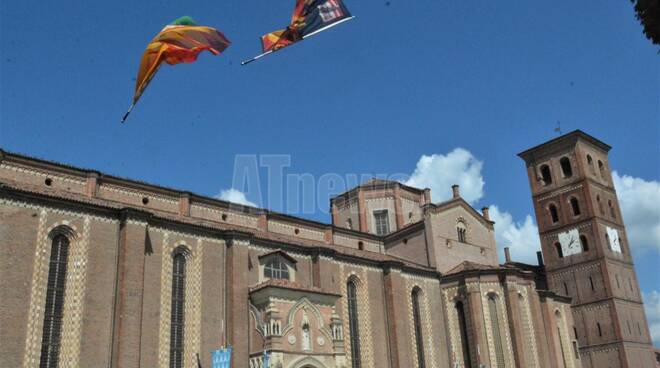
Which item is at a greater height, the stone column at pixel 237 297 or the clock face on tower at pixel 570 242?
the clock face on tower at pixel 570 242

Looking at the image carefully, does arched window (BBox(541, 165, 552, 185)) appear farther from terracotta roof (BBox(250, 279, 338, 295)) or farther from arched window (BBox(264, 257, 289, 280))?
terracotta roof (BBox(250, 279, 338, 295))

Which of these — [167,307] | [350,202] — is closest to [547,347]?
[350,202]

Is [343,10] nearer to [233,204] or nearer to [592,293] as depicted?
[233,204]

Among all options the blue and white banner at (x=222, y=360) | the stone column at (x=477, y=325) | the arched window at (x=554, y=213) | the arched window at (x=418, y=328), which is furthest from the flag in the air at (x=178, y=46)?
the arched window at (x=554, y=213)

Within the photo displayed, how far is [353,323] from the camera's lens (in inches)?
1417

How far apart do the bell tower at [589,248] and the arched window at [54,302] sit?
39.3 meters

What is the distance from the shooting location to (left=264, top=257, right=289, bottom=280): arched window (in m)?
33.3

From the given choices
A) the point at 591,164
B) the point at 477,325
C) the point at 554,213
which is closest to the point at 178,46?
the point at 477,325

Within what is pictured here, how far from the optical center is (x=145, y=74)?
16.7 m

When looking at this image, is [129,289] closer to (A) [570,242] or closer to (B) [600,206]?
(A) [570,242]

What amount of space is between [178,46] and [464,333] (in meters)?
29.6

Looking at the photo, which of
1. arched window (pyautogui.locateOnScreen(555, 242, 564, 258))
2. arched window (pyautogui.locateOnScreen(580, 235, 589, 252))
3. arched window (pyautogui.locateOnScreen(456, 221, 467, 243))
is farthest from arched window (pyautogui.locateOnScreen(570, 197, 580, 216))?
arched window (pyautogui.locateOnScreen(456, 221, 467, 243))

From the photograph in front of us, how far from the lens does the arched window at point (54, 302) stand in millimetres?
24703

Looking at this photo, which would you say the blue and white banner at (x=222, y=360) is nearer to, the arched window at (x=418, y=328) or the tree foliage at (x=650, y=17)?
the arched window at (x=418, y=328)
